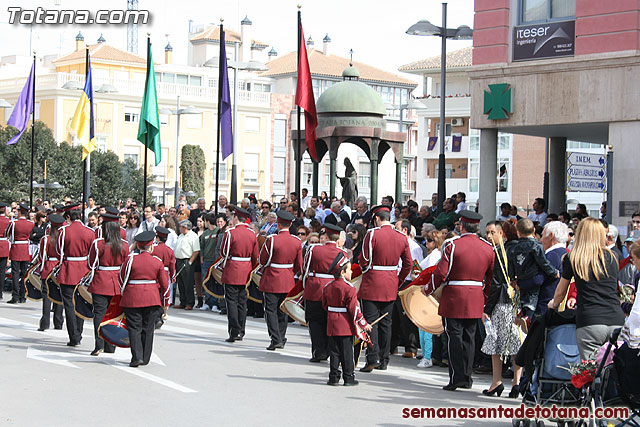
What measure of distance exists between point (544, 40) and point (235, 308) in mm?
9807

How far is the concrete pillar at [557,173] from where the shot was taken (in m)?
25.5

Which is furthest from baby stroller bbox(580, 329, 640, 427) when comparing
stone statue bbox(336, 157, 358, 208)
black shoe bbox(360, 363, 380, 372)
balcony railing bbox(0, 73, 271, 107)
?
balcony railing bbox(0, 73, 271, 107)

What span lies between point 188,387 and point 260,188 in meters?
73.3

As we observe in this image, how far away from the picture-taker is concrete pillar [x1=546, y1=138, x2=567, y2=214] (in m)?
25.5

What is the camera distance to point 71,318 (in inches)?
549

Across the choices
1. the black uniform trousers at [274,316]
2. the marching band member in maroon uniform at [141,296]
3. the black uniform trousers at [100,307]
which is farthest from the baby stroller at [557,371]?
the black uniform trousers at [100,307]

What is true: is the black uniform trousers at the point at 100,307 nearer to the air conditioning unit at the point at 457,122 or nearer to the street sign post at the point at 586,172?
the street sign post at the point at 586,172

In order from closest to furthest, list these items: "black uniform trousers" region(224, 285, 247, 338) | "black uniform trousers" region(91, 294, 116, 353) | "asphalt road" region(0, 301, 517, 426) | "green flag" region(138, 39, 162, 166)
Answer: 1. "asphalt road" region(0, 301, 517, 426)
2. "black uniform trousers" region(91, 294, 116, 353)
3. "black uniform trousers" region(224, 285, 247, 338)
4. "green flag" region(138, 39, 162, 166)

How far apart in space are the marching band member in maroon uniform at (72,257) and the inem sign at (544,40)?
1085 centimetres

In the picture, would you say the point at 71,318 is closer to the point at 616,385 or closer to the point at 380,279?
the point at 380,279

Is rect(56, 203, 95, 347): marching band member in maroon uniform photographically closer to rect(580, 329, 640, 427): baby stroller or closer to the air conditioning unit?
rect(580, 329, 640, 427): baby stroller

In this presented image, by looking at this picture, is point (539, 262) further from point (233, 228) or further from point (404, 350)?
point (233, 228)

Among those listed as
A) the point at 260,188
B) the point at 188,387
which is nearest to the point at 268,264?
the point at 188,387

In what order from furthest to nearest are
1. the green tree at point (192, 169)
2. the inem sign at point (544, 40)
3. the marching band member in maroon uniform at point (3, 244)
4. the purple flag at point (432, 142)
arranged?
the purple flag at point (432, 142), the green tree at point (192, 169), the inem sign at point (544, 40), the marching band member in maroon uniform at point (3, 244)
